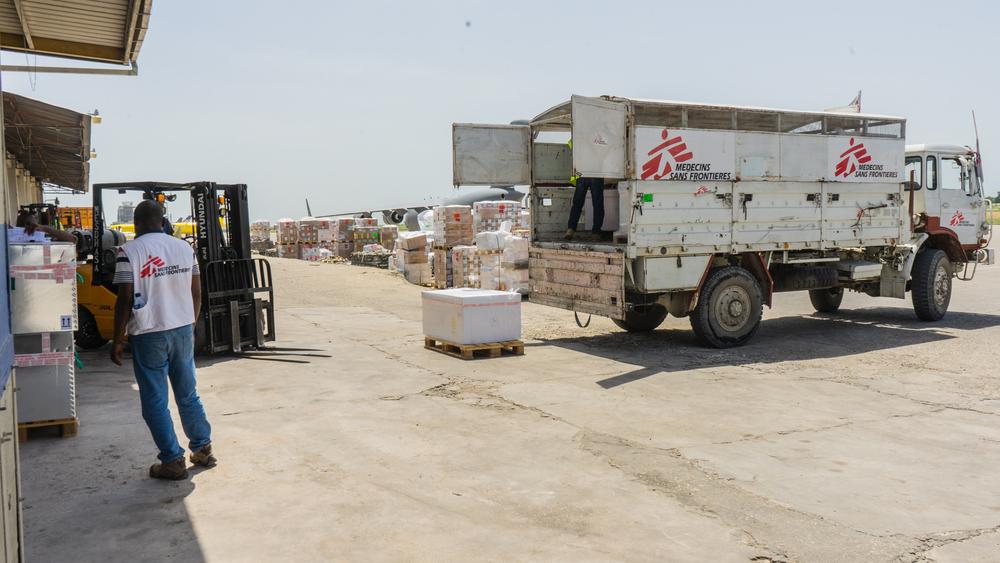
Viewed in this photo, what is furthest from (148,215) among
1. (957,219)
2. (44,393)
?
(957,219)

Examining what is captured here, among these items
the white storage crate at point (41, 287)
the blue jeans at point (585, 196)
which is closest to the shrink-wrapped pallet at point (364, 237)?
the blue jeans at point (585, 196)

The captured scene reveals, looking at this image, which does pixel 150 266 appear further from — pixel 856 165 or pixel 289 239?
pixel 289 239

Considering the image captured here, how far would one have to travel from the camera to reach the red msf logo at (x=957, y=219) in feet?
42.7

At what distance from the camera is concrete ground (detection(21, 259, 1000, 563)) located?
167 inches

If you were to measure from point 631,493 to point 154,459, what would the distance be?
10.8 ft

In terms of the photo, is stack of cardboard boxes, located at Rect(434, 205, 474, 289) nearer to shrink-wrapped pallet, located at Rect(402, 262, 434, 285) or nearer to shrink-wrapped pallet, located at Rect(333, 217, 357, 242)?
shrink-wrapped pallet, located at Rect(402, 262, 434, 285)

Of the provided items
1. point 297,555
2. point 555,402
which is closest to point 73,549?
point 297,555

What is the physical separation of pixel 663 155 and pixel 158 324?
640cm

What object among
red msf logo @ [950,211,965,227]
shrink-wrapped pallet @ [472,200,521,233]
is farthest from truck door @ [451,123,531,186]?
shrink-wrapped pallet @ [472,200,521,233]

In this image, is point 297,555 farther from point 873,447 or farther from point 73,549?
point 873,447

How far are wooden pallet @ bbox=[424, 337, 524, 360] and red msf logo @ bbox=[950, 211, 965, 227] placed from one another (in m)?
7.69

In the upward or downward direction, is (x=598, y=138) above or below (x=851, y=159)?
above

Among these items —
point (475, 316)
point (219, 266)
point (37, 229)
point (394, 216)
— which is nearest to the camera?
point (37, 229)

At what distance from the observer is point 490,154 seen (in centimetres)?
1120
